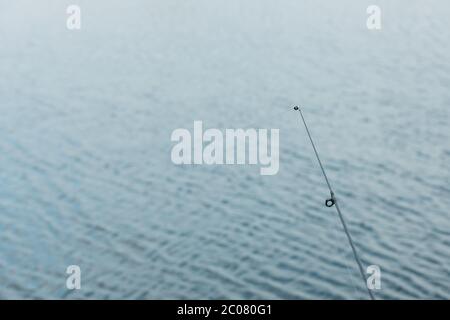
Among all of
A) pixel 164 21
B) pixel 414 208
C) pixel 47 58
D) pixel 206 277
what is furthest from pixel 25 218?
pixel 164 21

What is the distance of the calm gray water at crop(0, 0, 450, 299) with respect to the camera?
1219 centimetres

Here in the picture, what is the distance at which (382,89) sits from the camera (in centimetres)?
1984

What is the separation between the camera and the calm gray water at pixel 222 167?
Answer: 12188mm

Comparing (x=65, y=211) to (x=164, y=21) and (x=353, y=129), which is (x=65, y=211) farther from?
(x=164, y=21)

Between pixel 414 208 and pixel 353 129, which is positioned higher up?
pixel 353 129

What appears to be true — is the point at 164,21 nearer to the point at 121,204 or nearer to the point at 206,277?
the point at 121,204

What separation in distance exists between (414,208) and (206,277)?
452cm

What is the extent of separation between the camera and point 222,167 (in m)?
15.6

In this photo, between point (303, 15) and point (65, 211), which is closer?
point (65, 211)

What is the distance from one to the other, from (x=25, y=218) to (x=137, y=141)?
3991mm

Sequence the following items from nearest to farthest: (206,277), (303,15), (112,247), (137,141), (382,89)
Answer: (206,277), (112,247), (137,141), (382,89), (303,15)
